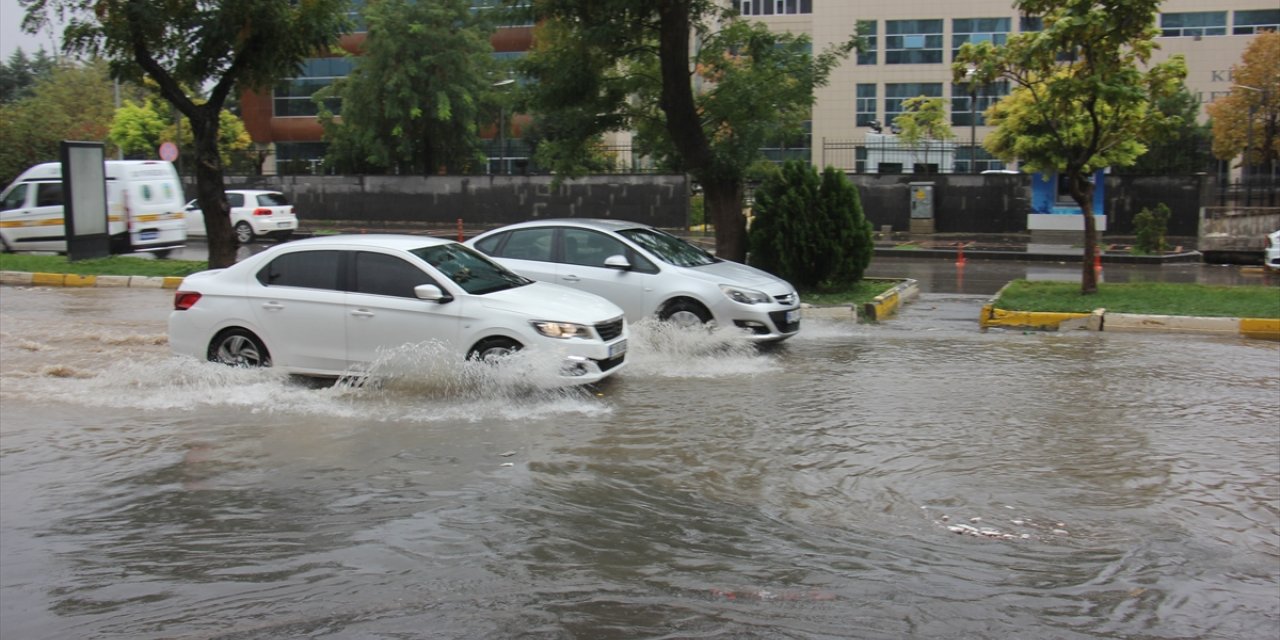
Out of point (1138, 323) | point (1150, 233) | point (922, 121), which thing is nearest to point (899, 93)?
point (922, 121)

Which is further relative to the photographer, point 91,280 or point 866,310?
point 91,280

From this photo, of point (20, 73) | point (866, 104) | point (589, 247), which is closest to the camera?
point (589, 247)

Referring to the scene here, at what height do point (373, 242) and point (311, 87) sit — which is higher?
point (311, 87)

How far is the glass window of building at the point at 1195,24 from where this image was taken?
5381cm

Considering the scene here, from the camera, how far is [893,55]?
2205 inches

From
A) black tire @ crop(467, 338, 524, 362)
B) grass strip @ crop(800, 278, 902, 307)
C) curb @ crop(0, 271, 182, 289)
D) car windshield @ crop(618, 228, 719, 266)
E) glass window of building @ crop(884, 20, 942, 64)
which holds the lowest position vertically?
black tire @ crop(467, 338, 524, 362)

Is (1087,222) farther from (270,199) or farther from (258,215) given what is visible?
(270,199)

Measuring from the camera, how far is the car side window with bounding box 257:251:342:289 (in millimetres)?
9641

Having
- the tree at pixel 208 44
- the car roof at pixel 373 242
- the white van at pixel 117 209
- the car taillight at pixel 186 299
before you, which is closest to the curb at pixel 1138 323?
the car roof at pixel 373 242

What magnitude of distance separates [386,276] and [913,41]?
50.9 meters

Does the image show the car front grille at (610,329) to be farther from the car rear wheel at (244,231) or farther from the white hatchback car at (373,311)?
the car rear wheel at (244,231)

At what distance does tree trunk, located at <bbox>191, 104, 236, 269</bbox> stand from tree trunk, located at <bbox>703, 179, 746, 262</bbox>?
8087 millimetres

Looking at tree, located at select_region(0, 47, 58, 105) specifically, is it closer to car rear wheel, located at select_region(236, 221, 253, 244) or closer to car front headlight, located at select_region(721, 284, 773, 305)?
car rear wheel, located at select_region(236, 221, 253, 244)

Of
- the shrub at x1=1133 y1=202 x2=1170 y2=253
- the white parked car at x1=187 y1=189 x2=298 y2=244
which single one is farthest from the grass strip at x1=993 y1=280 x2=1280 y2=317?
the white parked car at x1=187 y1=189 x2=298 y2=244
